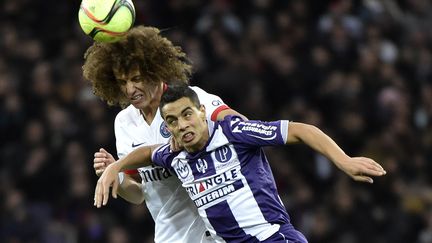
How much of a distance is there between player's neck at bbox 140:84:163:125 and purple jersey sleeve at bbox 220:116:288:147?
0.53 m

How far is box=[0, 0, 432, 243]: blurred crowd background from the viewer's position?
10.1m

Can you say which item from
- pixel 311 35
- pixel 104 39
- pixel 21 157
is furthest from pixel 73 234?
pixel 104 39

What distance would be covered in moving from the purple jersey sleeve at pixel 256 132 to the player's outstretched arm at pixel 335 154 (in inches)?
1.7

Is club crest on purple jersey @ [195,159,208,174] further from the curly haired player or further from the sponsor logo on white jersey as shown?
the sponsor logo on white jersey

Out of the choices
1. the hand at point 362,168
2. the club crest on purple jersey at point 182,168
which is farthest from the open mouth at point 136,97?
Result: the hand at point 362,168

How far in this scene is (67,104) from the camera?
10.7 metres

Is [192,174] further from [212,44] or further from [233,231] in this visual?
[212,44]

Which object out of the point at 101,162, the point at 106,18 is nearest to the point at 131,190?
the point at 101,162

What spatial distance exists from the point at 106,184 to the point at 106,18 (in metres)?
0.91

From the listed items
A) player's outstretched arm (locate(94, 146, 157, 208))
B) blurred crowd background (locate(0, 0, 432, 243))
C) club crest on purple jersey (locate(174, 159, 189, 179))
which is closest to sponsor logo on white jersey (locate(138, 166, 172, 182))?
player's outstretched arm (locate(94, 146, 157, 208))

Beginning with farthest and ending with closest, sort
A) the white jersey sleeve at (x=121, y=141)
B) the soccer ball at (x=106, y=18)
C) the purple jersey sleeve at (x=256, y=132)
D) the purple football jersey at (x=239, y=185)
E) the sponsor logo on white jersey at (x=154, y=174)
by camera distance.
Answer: the white jersey sleeve at (x=121, y=141), the sponsor logo on white jersey at (x=154, y=174), the soccer ball at (x=106, y=18), the purple football jersey at (x=239, y=185), the purple jersey sleeve at (x=256, y=132)

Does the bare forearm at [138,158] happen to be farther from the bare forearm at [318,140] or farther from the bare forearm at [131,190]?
the bare forearm at [318,140]

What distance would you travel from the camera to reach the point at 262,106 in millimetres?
10586

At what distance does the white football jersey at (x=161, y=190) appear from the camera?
18.9 ft
